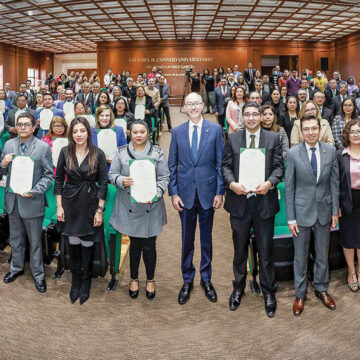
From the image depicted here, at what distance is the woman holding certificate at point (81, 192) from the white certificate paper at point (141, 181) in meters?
0.33

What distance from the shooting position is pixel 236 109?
212 inches

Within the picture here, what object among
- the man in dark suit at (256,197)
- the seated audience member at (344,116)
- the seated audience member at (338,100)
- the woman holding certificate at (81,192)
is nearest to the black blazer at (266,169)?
the man in dark suit at (256,197)

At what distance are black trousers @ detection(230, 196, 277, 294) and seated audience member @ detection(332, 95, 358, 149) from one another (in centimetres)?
259

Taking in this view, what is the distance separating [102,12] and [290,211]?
12.4 meters

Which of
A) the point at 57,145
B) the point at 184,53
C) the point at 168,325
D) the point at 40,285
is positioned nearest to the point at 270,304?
the point at 168,325

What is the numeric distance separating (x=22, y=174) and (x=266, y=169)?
1.98 m

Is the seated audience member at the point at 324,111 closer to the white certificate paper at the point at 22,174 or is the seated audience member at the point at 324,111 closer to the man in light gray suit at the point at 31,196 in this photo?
the man in light gray suit at the point at 31,196

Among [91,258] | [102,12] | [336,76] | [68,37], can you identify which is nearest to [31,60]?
[68,37]

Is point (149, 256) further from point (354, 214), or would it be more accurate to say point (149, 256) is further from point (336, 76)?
point (336, 76)

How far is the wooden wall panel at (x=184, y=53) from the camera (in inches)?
723

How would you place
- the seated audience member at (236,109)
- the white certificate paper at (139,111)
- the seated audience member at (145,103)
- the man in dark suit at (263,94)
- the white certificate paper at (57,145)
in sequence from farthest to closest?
the man in dark suit at (263,94) → the seated audience member at (145,103) → the white certificate paper at (139,111) → the seated audience member at (236,109) → the white certificate paper at (57,145)

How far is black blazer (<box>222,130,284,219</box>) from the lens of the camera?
2.55 metres

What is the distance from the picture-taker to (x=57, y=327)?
2.52 metres

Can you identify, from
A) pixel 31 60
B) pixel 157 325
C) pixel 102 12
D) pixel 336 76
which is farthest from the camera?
pixel 31 60
